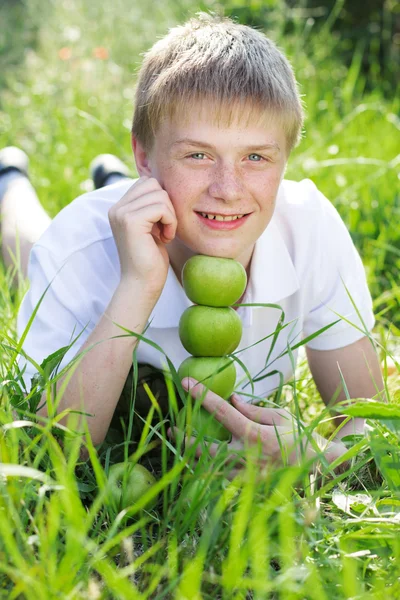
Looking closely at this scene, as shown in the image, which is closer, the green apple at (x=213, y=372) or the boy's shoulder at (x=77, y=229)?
the green apple at (x=213, y=372)

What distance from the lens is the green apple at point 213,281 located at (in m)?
2.17

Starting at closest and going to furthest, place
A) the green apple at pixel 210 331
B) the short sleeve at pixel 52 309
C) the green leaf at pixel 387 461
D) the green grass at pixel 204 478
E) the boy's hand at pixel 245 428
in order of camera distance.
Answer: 1. the green grass at pixel 204 478
2. the green leaf at pixel 387 461
3. the boy's hand at pixel 245 428
4. the green apple at pixel 210 331
5. the short sleeve at pixel 52 309

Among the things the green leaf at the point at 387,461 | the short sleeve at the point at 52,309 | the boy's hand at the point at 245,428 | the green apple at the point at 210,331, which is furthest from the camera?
the short sleeve at the point at 52,309

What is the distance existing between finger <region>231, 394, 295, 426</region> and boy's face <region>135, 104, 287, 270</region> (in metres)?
0.46

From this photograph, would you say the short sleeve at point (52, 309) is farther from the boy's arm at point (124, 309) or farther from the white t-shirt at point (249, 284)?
the boy's arm at point (124, 309)

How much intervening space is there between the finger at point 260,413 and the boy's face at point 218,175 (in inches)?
17.9

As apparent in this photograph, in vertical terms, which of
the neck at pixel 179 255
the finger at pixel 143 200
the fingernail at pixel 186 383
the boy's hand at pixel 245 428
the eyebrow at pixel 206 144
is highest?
the eyebrow at pixel 206 144

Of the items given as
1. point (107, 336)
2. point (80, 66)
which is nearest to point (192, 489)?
point (107, 336)

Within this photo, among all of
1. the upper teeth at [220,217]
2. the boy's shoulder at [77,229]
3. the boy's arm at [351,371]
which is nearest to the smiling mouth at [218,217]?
the upper teeth at [220,217]

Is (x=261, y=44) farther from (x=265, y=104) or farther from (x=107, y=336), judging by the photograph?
(x=107, y=336)

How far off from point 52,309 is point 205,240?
0.56m

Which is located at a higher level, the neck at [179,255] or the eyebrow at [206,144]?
the eyebrow at [206,144]

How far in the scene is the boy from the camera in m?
2.21

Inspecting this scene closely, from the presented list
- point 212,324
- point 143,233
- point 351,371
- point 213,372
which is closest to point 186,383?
point 213,372
